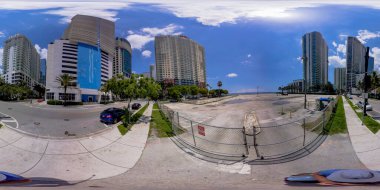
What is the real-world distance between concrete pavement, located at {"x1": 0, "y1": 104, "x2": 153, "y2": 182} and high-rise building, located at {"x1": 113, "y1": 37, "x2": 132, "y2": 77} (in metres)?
0.89

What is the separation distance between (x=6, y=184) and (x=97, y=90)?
146 centimetres

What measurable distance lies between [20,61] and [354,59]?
157 inches

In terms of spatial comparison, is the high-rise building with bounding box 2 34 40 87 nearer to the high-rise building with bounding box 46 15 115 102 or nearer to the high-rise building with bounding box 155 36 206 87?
the high-rise building with bounding box 46 15 115 102

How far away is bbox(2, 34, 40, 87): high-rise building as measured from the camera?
2623 millimetres

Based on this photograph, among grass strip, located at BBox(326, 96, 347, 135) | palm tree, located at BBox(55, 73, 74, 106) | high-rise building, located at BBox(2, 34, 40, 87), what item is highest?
high-rise building, located at BBox(2, 34, 40, 87)

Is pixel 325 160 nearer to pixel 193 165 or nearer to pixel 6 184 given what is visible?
pixel 193 165

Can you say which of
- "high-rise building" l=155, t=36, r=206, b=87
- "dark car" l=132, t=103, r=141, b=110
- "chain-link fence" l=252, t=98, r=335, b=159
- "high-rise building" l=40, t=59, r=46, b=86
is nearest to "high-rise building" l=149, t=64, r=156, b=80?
"high-rise building" l=155, t=36, r=206, b=87

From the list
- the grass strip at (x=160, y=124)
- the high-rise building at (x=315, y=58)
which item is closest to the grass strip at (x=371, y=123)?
the high-rise building at (x=315, y=58)

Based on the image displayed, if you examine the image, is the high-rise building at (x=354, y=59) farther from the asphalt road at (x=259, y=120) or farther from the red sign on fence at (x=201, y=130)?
the red sign on fence at (x=201, y=130)

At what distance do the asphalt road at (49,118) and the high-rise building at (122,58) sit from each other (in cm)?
55

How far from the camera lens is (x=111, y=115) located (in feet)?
10.4

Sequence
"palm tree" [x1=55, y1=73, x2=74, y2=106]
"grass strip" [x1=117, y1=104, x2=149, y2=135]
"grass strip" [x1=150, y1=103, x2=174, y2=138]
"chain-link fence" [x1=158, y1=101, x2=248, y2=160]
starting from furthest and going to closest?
1. "grass strip" [x1=150, y1=103, x2=174, y2=138]
2. "chain-link fence" [x1=158, y1=101, x2=248, y2=160]
3. "grass strip" [x1=117, y1=104, x2=149, y2=135]
4. "palm tree" [x1=55, y1=73, x2=74, y2=106]

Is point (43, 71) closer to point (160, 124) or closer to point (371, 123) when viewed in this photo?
point (160, 124)

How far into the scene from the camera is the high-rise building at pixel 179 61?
292 centimetres
